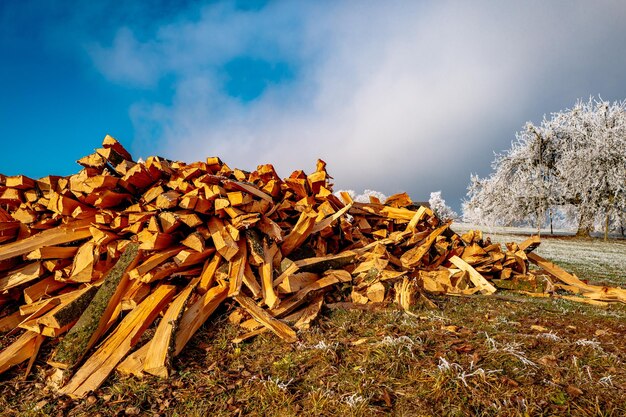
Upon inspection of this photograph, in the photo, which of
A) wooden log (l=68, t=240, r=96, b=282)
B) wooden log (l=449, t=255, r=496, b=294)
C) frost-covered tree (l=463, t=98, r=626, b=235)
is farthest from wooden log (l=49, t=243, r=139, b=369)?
frost-covered tree (l=463, t=98, r=626, b=235)

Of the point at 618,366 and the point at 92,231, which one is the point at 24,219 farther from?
the point at 618,366

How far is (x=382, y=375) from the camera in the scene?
2277 millimetres

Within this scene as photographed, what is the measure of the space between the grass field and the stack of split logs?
17 centimetres

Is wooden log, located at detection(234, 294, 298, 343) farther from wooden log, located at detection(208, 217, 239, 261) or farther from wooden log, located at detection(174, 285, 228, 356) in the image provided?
wooden log, located at detection(208, 217, 239, 261)

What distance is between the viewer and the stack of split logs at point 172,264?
3.01 meters

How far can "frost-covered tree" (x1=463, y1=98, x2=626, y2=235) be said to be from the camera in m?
23.3

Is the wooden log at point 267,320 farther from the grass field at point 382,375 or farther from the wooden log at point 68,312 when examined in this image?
the wooden log at point 68,312

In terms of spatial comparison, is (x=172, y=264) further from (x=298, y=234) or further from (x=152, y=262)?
(x=298, y=234)

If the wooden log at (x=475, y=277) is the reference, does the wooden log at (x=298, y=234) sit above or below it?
above

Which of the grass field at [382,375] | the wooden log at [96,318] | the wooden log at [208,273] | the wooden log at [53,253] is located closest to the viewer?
the grass field at [382,375]

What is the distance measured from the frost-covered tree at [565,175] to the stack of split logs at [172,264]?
23.3 metres

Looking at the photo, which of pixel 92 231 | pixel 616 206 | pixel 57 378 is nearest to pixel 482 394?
pixel 57 378

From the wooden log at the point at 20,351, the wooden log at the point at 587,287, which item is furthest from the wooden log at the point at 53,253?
the wooden log at the point at 587,287

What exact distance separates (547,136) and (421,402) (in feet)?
94.7
